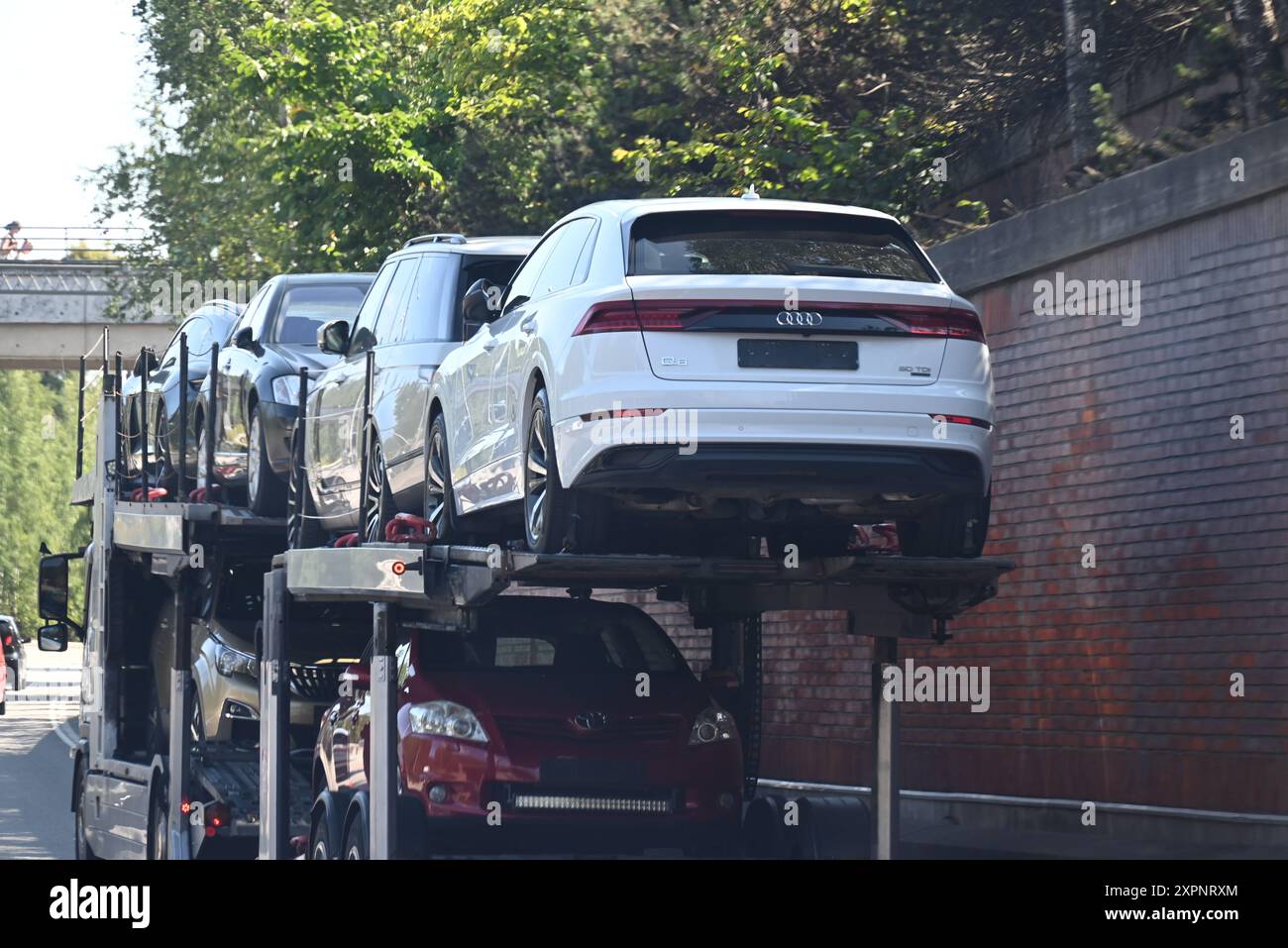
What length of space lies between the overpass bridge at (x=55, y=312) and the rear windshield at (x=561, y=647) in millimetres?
39829

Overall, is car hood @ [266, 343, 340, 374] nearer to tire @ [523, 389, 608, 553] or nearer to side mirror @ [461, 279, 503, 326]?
side mirror @ [461, 279, 503, 326]

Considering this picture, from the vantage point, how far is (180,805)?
1208cm

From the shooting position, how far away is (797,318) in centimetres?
780

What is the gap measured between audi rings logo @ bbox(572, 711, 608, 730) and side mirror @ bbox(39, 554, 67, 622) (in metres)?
7.08

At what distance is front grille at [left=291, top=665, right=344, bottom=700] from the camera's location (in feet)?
39.3

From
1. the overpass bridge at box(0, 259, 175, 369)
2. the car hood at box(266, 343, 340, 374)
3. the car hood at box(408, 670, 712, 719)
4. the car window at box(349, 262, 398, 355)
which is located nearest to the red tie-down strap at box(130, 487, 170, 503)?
the car hood at box(266, 343, 340, 374)

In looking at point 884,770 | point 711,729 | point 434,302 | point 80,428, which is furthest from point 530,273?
point 80,428

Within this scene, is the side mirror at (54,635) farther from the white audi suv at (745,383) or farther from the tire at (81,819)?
the white audi suv at (745,383)

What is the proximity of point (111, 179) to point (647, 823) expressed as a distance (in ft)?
126

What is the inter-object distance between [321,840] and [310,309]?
4587 millimetres

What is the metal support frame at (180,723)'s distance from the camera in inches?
476

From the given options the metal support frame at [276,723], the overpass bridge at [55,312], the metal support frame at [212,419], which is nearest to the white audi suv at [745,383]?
the metal support frame at [276,723]

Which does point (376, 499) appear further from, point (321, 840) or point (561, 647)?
point (321, 840)
